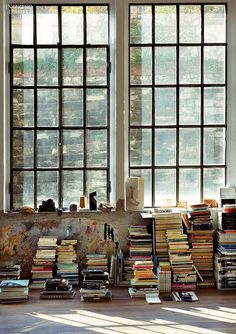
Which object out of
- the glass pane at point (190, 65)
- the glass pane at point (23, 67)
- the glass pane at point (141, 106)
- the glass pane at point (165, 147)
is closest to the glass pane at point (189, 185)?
the glass pane at point (165, 147)

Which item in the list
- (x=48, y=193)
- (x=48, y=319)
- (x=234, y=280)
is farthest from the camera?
(x=48, y=193)

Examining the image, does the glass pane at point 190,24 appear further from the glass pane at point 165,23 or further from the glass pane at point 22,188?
the glass pane at point 22,188

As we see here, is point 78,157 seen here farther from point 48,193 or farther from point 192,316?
point 192,316

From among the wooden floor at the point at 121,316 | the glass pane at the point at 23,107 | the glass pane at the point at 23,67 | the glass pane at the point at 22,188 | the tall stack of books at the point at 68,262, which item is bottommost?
the wooden floor at the point at 121,316

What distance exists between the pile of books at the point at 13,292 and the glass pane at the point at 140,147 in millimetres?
2153

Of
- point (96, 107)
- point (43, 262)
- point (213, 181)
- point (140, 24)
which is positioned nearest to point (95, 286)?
point (43, 262)

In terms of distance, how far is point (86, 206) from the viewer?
29.7 feet

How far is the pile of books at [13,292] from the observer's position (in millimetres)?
7941

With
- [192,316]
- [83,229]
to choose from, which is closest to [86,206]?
[83,229]

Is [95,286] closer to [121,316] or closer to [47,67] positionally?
[121,316]

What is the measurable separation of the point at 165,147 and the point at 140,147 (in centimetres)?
32

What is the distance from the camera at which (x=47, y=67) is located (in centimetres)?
909

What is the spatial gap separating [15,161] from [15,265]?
50.4 inches

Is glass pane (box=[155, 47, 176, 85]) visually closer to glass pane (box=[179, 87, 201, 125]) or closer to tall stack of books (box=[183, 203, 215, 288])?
A: glass pane (box=[179, 87, 201, 125])
